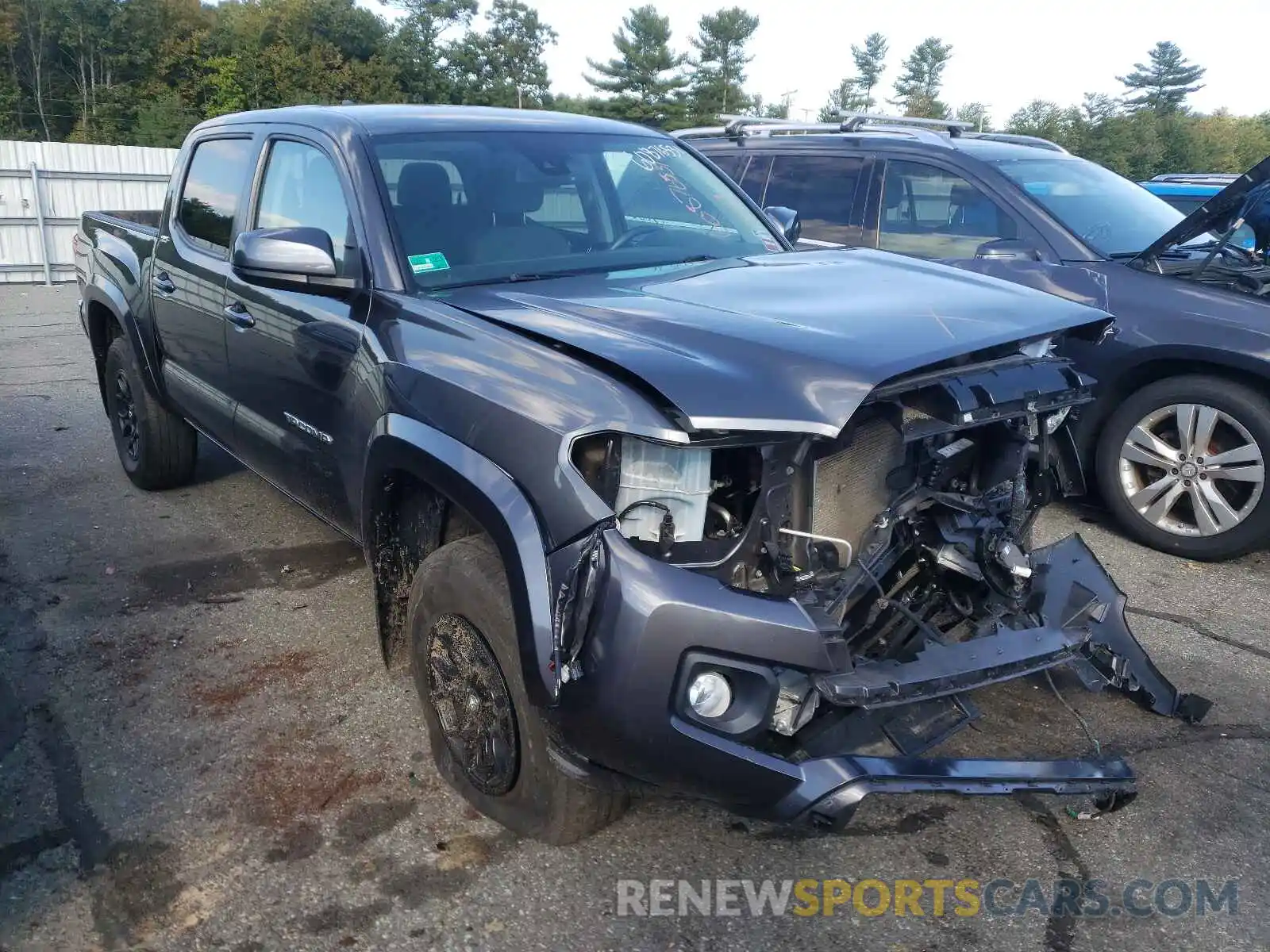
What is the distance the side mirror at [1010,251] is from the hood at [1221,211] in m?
0.56

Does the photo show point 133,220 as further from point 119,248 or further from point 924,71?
point 924,71

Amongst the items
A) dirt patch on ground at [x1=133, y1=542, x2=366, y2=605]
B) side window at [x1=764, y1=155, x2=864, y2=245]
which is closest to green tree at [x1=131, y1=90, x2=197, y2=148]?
side window at [x1=764, y1=155, x2=864, y2=245]

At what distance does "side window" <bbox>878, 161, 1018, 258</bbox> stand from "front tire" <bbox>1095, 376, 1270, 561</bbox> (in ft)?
3.95

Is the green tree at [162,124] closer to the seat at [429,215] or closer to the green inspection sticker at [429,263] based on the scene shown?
the seat at [429,215]

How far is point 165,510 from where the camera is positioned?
18.1ft

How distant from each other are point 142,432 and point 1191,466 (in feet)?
16.7

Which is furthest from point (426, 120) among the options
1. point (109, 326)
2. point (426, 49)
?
point (426, 49)

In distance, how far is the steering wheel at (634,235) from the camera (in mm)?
3641

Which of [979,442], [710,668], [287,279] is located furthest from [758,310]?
[287,279]

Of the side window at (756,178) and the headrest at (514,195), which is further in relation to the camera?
the side window at (756,178)

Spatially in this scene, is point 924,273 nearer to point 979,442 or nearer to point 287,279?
point 979,442

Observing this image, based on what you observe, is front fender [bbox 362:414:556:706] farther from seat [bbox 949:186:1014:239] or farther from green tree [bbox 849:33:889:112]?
green tree [bbox 849:33:889:112]

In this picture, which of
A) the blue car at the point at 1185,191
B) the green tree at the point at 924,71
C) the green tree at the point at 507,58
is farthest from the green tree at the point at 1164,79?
the blue car at the point at 1185,191

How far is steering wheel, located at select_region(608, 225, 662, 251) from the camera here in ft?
11.9
